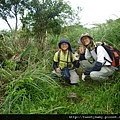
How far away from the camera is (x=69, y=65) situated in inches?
188

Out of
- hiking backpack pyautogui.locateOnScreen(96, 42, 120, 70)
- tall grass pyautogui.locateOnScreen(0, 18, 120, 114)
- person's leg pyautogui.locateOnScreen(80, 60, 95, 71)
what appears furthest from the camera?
person's leg pyautogui.locateOnScreen(80, 60, 95, 71)

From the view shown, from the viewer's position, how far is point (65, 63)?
469 cm

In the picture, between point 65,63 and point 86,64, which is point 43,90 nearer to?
point 65,63

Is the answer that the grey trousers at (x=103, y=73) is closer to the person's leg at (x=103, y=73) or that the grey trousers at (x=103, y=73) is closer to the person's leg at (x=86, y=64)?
the person's leg at (x=103, y=73)

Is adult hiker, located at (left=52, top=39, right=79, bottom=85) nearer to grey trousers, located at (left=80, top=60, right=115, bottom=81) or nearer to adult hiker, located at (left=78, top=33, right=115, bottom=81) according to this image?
adult hiker, located at (left=78, top=33, right=115, bottom=81)

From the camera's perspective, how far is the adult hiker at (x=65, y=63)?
15.0ft

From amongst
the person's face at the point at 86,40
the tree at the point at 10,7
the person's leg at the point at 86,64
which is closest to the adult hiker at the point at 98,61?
the person's face at the point at 86,40

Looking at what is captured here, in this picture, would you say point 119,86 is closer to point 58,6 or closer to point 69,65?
point 69,65

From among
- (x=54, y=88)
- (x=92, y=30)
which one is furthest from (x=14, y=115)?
(x=92, y=30)

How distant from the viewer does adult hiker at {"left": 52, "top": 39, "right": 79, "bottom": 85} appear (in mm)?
4566

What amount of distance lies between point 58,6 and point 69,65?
48.2 ft

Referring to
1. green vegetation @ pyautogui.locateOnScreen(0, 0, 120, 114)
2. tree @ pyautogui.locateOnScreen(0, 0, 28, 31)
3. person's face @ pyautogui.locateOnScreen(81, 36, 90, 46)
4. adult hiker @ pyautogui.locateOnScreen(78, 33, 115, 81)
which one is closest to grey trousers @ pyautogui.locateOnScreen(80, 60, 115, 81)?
adult hiker @ pyautogui.locateOnScreen(78, 33, 115, 81)

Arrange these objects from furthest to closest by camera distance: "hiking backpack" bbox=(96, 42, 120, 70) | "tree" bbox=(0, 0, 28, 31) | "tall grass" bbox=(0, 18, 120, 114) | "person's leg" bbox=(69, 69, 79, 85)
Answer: "tree" bbox=(0, 0, 28, 31)
"person's leg" bbox=(69, 69, 79, 85)
"hiking backpack" bbox=(96, 42, 120, 70)
"tall grass" bbox=(0, 18, 120, 114)

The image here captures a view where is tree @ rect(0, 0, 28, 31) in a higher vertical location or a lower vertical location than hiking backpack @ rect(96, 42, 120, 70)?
higher
